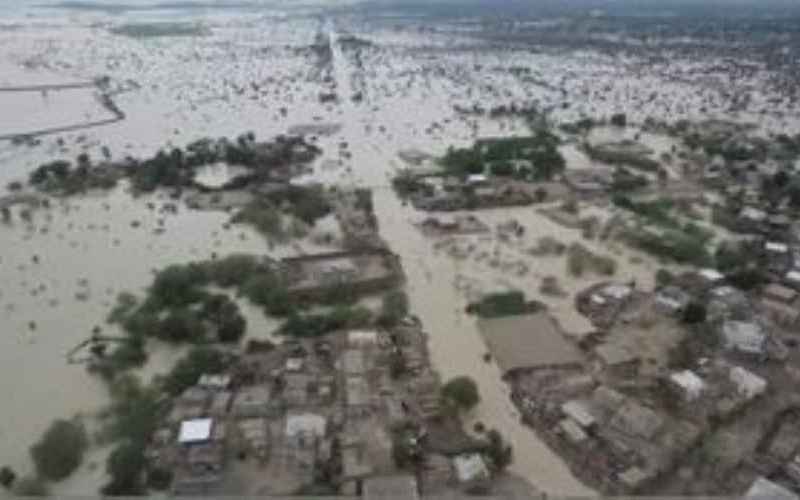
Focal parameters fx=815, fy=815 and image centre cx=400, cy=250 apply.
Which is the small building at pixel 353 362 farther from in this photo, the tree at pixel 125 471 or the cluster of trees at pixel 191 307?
the tree at pixel 125 471

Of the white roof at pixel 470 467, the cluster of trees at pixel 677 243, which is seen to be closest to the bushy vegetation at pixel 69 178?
the cluster of trees at pixel 677 243

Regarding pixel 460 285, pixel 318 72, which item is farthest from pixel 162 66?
pixel 460 285

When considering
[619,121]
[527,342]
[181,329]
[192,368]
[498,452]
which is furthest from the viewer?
[619,121]

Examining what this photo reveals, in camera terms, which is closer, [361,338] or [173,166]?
[361,338]

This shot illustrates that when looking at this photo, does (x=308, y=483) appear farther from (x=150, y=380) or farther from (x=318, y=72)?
(x=318, y=72)

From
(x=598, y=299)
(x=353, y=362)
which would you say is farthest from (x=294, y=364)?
(x=598, y=299)

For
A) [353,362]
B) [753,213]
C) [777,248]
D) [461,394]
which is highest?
[353,362]

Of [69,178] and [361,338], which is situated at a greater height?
[69,178]

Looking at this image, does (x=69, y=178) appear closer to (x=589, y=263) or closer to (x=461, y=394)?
(x=589, y=263)
